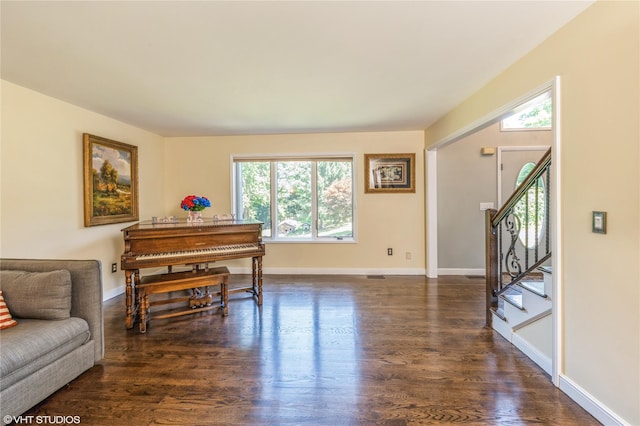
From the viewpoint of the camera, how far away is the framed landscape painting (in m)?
3.29

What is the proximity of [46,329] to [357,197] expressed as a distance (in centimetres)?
377

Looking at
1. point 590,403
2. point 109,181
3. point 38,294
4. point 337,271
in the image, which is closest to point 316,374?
point 590,403

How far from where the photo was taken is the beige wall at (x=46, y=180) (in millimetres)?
2535

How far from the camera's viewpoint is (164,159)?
15.5ft

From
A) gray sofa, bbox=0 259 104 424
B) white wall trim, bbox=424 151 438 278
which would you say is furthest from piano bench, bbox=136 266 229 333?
white wall trim, bbox=424 151 438 278

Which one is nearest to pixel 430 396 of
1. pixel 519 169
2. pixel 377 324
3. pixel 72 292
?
pixel 377 324

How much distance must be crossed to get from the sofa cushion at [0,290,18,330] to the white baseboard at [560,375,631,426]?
3.49m

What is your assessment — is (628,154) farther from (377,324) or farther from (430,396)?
(377,324)

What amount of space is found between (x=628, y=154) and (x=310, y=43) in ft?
6.07

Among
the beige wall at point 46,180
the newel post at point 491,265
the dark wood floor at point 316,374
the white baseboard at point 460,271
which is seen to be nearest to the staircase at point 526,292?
the newel post at point 491,265

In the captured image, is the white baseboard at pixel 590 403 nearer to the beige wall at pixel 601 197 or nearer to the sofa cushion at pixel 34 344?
the beige wall at pixel 601 197

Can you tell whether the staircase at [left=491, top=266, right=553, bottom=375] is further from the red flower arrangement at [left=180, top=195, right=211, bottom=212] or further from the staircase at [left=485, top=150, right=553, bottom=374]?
the red flower arrangement at [left=180, top=195, right=211, bottom=212]

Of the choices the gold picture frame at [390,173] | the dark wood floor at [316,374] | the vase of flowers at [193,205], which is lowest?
the dark wood floor at [316,374]

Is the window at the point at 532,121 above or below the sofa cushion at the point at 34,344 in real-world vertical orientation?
above
